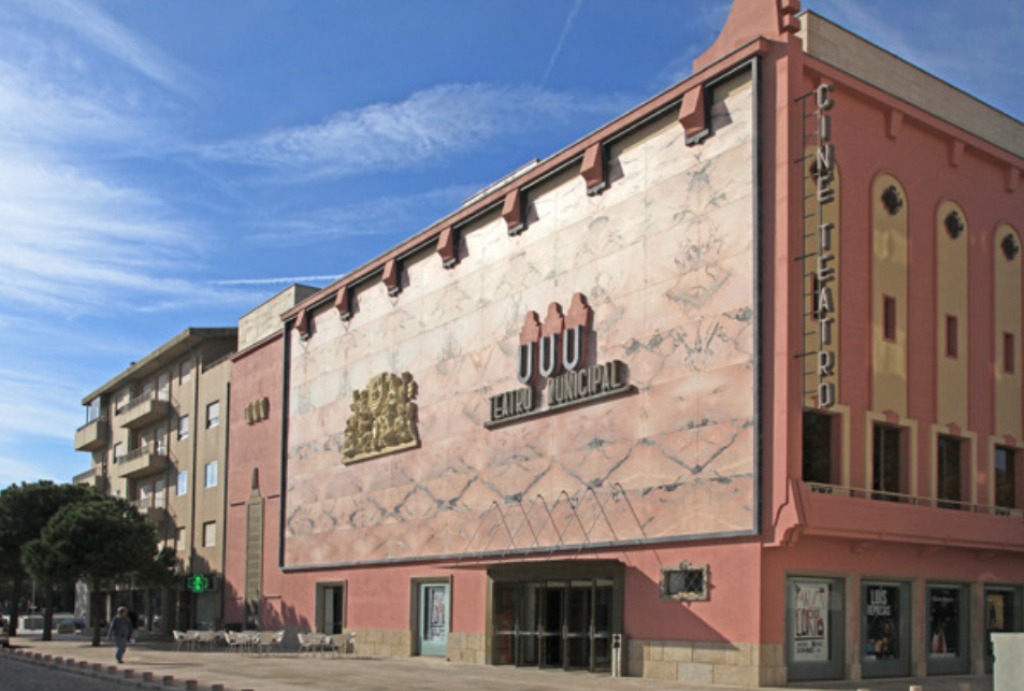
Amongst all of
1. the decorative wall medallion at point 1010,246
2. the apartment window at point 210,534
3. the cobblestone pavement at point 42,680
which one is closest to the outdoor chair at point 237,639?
the cobblestone pavement at point 42,680

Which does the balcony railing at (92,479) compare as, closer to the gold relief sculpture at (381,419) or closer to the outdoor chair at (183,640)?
the outdoor chair at (183,640)

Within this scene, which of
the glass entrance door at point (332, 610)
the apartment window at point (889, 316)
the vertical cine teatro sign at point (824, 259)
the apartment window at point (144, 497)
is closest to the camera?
the vertical cine teatro sign at point (824, 259)

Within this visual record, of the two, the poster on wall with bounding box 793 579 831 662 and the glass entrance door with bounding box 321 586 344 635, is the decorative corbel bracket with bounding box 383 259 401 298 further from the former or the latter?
the poster on wall with bounding box 793 579 831 662

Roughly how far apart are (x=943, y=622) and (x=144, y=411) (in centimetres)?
5539

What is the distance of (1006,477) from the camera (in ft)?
103

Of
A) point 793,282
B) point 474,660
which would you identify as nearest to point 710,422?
point 793,282

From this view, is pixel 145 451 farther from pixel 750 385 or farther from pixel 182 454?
pixel 750 385

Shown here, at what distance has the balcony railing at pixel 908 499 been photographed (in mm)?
26547

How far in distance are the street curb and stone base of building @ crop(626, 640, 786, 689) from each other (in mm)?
9954

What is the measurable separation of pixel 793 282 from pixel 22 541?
49340 millimetres

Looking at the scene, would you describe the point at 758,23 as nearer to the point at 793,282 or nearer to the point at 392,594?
the point at 793,282

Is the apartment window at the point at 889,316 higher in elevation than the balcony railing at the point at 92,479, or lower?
higher

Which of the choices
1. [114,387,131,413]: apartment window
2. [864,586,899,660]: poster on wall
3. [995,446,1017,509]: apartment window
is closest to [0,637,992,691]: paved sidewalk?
[864,586,899,660]: poster on wall

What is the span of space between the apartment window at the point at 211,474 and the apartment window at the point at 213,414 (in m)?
2.12
